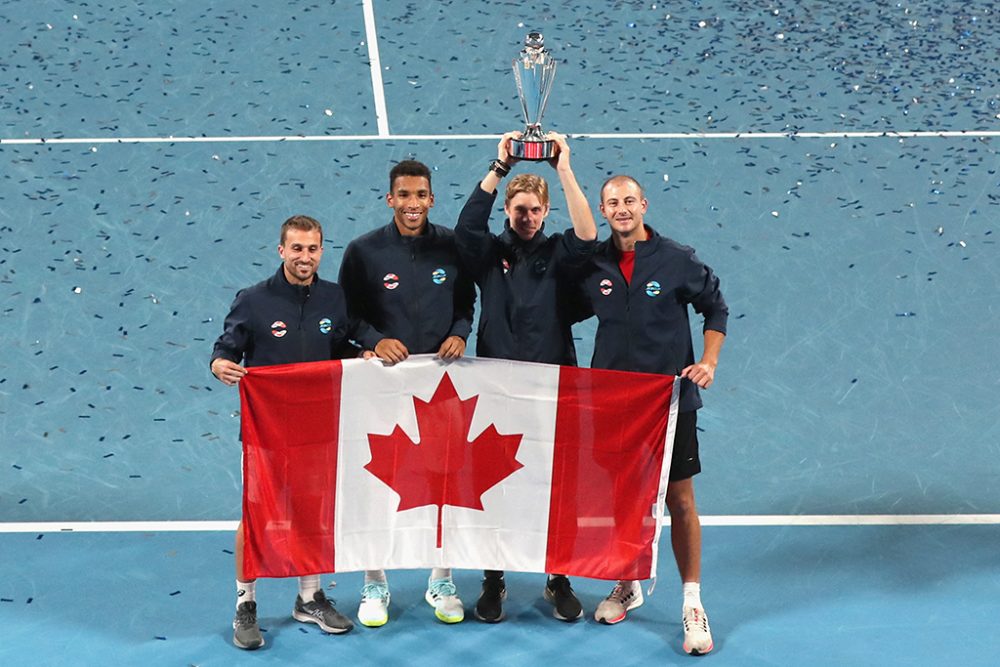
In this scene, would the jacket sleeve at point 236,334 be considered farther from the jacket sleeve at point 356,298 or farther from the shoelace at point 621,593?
the shoelace at point 621,593

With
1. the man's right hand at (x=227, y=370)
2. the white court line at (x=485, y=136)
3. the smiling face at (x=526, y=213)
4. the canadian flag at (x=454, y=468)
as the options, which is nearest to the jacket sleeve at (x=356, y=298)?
the canadian flag at (x=454, y=468)

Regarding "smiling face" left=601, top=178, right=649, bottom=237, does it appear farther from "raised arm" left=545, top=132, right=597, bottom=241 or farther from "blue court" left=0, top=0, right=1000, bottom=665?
"blue court" left=0, top=0, right=1000, bottom=665

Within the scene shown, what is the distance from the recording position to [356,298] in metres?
5.82

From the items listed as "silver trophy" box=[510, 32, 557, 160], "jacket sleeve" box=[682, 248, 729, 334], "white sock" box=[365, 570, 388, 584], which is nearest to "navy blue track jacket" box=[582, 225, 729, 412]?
"jacket sleeve" box=[682, 248, 729, 334]

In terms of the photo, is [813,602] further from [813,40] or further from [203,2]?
[203,2]

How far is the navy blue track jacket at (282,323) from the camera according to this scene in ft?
18.4

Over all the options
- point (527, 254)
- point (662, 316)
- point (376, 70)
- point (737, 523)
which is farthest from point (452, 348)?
point (376, 70)

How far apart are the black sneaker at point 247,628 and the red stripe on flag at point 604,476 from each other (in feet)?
3.86

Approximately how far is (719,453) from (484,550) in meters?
1.84

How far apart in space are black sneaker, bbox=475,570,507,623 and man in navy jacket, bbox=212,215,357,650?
538 millimetres

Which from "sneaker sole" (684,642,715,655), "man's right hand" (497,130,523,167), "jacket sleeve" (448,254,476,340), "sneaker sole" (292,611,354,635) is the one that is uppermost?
"man's right hand" (497,130,523,167)

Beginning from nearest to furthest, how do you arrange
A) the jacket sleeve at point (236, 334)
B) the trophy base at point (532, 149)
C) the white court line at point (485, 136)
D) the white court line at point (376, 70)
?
the trophy base at point (532, 149) → the jacket sleeve at point (236, 334) → the white court line at point (485, 136) → the white court line at point (376, 70)

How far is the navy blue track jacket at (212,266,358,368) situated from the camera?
5.59 metres

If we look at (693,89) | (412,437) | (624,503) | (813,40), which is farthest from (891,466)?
(813,40)
